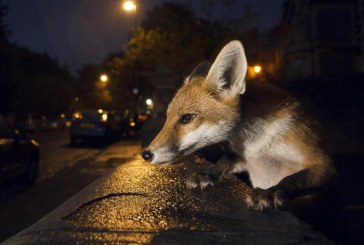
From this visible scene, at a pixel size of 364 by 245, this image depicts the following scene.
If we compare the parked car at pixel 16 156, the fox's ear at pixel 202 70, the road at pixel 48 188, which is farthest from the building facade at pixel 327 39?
the fox's ear at pixel 202 70

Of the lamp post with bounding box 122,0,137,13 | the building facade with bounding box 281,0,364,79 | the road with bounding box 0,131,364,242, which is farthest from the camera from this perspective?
the building facade with bounding box 281,0,364,79

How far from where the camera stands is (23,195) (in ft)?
38.1

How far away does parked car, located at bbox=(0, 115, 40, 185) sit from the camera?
1156 cm

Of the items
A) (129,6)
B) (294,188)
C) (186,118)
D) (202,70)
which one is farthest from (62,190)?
(129,6)

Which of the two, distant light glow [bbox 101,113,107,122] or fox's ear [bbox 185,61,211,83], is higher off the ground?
fox's ear [bbox 185,61,211,83]

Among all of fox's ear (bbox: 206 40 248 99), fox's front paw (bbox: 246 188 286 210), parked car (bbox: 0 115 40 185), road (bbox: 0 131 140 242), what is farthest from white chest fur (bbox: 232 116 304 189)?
parked car (bbox: 0 115 40 185)

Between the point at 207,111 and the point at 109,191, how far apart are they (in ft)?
4.55

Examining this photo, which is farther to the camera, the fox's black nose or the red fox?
the fox's black nose

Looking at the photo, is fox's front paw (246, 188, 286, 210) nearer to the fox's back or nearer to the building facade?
the fox's back

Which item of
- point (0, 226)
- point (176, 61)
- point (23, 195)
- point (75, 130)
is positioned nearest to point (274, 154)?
point (0, 226)

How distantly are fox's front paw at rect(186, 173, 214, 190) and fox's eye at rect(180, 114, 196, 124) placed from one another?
0.82 meters

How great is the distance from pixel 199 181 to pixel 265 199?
67 cm

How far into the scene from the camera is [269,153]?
3611 millimetres

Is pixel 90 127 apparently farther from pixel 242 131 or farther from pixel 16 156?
pixel 242 131
